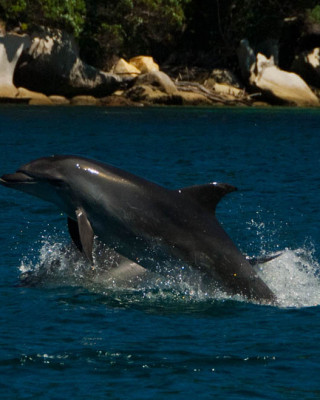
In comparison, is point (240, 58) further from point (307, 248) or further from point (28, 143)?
point (307, 248)

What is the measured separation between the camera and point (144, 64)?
67.3 meters

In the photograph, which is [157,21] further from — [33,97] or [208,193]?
[208,193]

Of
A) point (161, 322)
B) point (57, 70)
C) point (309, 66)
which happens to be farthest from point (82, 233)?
point (309, 66)

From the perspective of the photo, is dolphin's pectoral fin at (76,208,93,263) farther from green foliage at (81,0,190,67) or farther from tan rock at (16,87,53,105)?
green foliage at (81,0,190,67)

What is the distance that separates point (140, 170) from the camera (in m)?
27.4

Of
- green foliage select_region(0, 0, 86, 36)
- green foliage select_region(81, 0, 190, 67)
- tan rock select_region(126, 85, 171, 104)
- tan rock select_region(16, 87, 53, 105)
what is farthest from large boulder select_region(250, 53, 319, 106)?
tan rock select_region(16, 87, 53, 105)

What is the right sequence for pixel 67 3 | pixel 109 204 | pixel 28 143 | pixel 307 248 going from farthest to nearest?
pixel 67 3, pixel 28 143, pixel 307 248, pixel 109 204

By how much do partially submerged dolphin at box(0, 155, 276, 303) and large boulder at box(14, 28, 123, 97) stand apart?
50980mm

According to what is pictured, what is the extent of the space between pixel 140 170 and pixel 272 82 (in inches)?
1606

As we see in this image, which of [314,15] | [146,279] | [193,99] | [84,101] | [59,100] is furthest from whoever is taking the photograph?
[314,15]

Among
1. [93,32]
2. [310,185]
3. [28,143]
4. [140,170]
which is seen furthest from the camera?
[93,32]

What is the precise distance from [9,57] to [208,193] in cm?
4974

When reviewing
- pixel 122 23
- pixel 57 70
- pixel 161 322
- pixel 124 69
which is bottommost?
pixel 124 69

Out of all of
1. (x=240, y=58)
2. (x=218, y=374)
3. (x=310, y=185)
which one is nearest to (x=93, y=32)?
(x=240, y=58)
